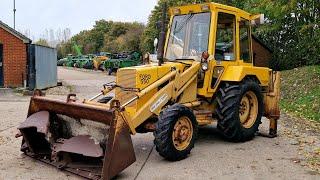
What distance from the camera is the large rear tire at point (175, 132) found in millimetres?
7191

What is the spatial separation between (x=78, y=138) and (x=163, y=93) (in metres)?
1.61

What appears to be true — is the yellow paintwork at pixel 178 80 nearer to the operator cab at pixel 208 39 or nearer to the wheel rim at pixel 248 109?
the operator cab at pixel 208 39

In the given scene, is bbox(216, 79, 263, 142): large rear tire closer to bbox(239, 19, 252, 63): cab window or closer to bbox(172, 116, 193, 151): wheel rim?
bbox(239, 19, 252, 63): cab window

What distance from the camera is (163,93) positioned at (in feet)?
25.9

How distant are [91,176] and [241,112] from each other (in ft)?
12.6

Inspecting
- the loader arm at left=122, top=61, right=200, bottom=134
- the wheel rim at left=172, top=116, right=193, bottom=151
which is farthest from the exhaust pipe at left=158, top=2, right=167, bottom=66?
the wheel rim at left=172, top=116, right=193, bottom=151

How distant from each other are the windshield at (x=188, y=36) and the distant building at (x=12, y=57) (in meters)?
12.1

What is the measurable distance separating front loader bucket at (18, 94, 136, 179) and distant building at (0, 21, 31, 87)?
1245cm

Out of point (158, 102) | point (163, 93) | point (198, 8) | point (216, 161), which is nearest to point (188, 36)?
point (198, 8)

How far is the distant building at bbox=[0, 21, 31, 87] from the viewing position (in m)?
Answer: 19.8

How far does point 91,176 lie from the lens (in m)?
6.55

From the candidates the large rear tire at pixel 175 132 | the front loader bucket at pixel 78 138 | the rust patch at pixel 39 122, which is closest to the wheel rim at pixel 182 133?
the large rear tire at pixel 175 132

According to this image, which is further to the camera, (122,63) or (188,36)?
(122,63)

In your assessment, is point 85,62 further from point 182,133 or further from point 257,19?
point 182,133
